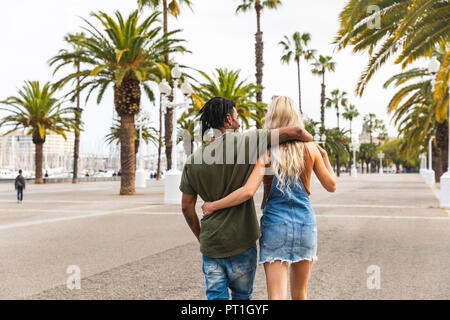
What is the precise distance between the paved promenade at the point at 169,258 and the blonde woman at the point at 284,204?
2.08m

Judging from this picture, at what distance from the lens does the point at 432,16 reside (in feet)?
37.0

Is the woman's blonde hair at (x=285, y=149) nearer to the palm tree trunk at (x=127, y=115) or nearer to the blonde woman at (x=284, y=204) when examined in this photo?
the blonde woman at (x=284, y=204)

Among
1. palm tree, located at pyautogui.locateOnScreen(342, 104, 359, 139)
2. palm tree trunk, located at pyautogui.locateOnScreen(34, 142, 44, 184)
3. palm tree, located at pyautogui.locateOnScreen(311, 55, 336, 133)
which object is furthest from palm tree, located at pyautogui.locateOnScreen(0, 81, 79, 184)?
palm tree, located at pyautogui.locateOnScreen(342, 104, 359, 139)

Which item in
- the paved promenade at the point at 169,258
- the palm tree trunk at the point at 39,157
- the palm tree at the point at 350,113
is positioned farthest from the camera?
the palm tree at the point at 350,113

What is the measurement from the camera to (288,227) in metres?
2.51

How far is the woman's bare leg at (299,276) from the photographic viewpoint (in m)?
2.62

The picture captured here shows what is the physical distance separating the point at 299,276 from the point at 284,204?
458mm

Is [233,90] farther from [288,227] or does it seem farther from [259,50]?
[288,227]

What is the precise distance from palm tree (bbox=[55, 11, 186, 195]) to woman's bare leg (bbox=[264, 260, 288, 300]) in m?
18.1

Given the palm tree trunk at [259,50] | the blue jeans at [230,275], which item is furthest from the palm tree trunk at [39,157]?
the blue jeans at [230,275]

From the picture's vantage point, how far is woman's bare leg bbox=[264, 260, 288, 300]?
2.47 metres
